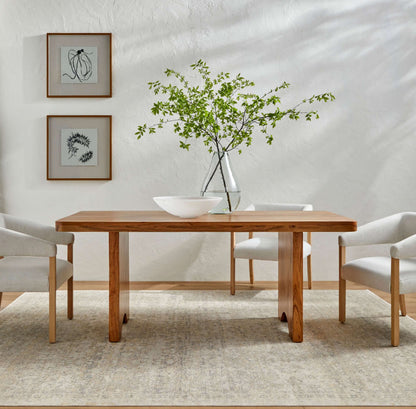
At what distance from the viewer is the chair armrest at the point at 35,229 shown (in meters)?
3.19

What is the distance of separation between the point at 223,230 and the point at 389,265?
3.45 ft

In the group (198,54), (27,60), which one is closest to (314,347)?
(198,54)

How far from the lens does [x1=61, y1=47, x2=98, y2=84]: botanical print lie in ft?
14.4

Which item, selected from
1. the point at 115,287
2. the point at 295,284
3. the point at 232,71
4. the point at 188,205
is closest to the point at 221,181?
the point at 188,205

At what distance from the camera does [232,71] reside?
14.5 feet

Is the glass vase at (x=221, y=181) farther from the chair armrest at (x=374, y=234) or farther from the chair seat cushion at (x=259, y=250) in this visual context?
the chair seat cushion at (x=259, y=250)

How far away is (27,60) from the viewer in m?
4.38

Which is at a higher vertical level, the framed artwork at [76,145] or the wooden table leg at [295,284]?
the framed artwork at [76,145]

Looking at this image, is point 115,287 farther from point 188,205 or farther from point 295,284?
point 295,284

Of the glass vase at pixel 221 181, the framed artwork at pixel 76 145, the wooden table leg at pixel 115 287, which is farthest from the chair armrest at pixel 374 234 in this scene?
the framed artwork at pixel 76 145

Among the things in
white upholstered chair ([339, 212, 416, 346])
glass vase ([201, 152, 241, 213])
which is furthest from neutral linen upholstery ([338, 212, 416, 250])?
glass vase ([201, 152, 241, 213])

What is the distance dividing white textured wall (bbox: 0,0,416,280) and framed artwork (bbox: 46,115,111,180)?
3.1 inches

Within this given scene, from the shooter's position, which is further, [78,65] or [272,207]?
[78,65]

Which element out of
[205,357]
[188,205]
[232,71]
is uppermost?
[232,71]
